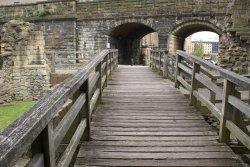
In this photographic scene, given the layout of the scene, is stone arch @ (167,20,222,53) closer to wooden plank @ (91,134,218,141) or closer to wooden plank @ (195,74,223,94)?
wooden plank @ (195,74,223,94)

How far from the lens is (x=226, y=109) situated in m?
3.73

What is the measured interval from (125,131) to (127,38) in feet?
73.4

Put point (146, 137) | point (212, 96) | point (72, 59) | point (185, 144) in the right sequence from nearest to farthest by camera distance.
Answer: point (185, 144)
point (146, 137)
point (212, 96)
point (72, 59)

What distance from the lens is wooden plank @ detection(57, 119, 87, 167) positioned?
2699mm

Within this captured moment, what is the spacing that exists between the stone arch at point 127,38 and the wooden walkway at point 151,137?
48.6 ft

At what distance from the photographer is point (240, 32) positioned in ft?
33.2

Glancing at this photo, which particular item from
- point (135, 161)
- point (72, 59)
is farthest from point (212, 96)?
point (72, 59)

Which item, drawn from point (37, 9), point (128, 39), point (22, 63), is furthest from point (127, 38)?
point (22, 63)

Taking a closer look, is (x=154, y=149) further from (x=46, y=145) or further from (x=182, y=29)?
(x=182, y=29)

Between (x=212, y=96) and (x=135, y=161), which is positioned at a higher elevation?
(x=212, y=96)

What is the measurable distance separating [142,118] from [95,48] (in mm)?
16461

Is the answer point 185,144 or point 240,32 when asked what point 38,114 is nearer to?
point 185,144

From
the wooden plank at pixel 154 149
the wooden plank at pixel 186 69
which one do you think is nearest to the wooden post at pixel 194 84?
the wooden plank at pixel 186 69

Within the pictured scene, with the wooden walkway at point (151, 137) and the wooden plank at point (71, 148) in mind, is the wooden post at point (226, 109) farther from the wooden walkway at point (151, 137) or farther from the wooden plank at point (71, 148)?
the wooden plank at point (71, 148)
